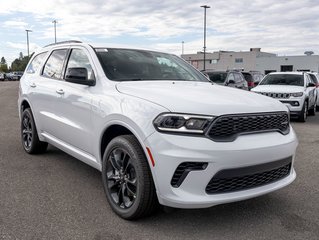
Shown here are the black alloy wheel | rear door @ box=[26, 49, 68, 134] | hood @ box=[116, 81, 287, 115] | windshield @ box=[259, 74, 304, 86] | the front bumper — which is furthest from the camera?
windshield @ box=[259, 74, 304, 86]

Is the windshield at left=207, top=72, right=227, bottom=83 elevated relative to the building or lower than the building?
lower

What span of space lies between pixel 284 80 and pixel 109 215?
33.5 ft

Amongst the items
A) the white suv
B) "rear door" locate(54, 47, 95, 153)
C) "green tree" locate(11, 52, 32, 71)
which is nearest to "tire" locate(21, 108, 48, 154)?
"rear door" locate(54, 47, 95, 153)

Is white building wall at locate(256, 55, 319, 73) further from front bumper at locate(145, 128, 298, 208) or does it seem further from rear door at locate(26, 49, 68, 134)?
front bumper at locate(145, 128, 298, 208)

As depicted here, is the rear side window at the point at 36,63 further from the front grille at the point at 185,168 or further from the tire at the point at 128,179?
the front grille at the point at 185,168

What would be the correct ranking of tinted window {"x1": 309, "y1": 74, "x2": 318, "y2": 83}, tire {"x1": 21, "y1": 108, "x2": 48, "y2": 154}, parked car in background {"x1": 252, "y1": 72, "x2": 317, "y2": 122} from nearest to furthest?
tire {"x1": 21, "y1": 108, "x2": 48, "y2": 154} → parked car in background {"x1": 252, "y1": 72, "x2": 317, "y2": 122} → tinted window {"x1": 309, "y1": 74, "x2": 318, "y2": 83}

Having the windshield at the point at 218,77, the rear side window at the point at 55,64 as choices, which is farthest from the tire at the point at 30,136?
the windshield at the point at 218,77

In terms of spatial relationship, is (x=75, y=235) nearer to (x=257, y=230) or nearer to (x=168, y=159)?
(x=168, y=159)

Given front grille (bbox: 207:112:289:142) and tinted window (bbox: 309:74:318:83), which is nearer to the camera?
front grille (bbox: 207:112:289:142)

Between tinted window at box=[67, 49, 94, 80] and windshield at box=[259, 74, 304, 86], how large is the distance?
909cm

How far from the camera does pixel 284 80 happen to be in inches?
488

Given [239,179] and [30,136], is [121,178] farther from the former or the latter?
[30,136]

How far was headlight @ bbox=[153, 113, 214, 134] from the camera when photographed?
3064 millimetres

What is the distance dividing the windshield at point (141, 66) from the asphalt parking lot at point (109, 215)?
1.44 m
